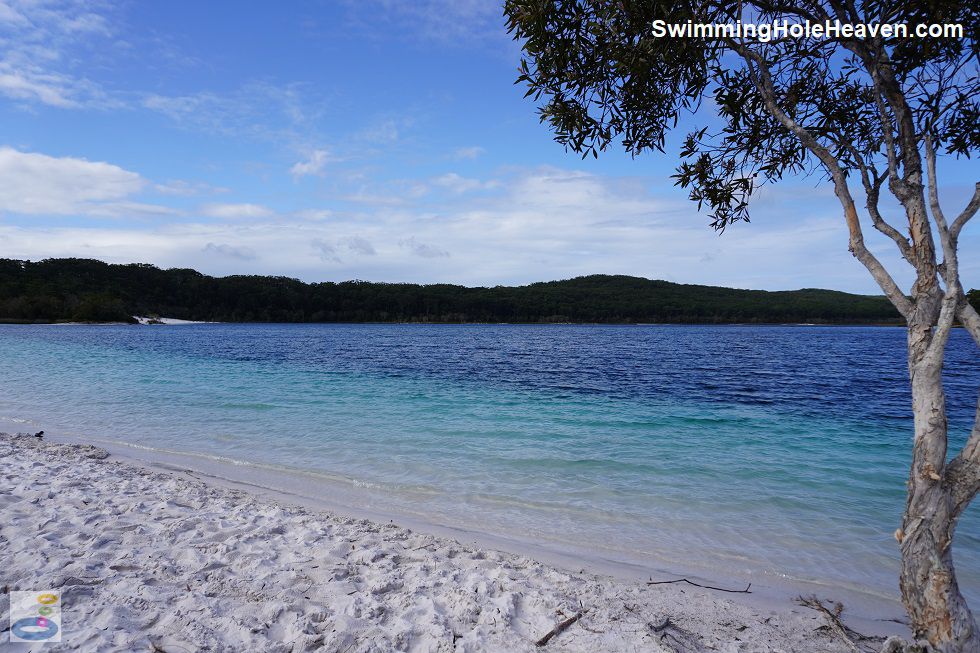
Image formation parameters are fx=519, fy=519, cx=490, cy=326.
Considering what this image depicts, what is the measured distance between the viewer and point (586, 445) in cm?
1182

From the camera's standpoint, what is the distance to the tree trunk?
3350mm

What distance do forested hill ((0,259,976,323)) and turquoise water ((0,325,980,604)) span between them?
110 m

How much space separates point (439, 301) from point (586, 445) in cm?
13226

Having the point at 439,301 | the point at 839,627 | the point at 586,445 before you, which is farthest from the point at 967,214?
the point at 439,301

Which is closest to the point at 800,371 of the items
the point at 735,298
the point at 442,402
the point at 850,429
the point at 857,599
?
the point at 850,429

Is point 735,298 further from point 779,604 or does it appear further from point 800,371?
point 779,604

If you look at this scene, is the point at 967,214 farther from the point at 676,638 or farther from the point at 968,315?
the point at 676,638

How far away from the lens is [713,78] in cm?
542

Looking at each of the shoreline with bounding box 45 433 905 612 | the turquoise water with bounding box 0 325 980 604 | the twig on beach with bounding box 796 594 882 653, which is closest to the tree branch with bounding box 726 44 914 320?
the twig on beach with bounding box 796 594 882 653

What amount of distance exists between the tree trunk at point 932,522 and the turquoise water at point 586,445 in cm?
233

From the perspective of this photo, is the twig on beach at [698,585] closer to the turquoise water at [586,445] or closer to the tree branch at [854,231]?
the turquoise water at [586,445]

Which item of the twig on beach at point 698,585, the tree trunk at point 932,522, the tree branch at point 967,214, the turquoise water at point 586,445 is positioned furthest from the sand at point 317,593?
the tree branch at point 967,214

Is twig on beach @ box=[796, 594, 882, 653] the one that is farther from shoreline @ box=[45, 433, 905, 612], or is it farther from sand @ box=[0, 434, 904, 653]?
shoreline @ box=[45, 433, 905, 612]

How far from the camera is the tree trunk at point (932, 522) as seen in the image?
335 cm
